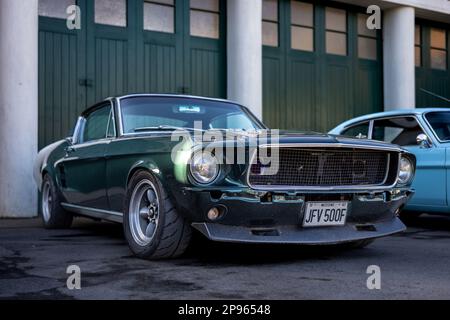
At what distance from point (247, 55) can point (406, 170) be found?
618 cm

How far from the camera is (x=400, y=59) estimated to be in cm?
1316

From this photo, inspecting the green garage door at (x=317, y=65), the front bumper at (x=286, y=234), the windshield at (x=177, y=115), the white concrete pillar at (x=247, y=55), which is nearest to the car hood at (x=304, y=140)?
the front bumper at (x=286, y=234)

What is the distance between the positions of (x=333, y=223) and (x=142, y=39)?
6.84 metres

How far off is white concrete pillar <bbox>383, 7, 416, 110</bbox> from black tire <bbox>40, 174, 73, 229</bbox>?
837 cm

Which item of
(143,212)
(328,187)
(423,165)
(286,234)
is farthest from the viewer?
(423,165)

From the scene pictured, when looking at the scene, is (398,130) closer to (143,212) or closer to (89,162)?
(89,162)

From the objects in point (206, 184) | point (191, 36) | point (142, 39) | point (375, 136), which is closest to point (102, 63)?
point (142, 39)

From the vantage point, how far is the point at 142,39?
1044 centimetres

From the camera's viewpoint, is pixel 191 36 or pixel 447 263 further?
pixel 191 36

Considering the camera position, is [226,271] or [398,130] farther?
[398,130]

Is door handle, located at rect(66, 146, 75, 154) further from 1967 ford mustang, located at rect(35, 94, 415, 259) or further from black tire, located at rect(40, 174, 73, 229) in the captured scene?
1967 ford mustang, located at rect(35, 94, 415, 259)

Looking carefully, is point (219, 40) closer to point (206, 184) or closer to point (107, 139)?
point (107, 139)

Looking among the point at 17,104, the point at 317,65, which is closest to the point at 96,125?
the point at 17,104

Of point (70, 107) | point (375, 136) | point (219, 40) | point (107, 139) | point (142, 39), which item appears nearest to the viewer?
point (107, 139)
